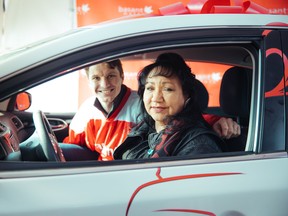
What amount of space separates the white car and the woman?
20 cm

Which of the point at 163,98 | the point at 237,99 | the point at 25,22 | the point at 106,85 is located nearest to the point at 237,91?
the point at 237,99

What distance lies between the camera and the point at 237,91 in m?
1.64

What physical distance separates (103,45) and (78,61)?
0.32ft

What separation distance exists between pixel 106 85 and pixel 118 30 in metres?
0.79

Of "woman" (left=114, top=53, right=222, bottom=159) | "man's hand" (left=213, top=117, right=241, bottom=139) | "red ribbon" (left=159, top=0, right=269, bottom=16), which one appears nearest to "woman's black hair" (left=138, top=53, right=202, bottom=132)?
"woman" (left=114, top=53, right=222, bottom=159)

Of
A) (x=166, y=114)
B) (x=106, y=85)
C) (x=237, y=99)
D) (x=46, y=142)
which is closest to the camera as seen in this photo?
(x=46, y=142)

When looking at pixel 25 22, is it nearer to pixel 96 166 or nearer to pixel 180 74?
pixel 180 74

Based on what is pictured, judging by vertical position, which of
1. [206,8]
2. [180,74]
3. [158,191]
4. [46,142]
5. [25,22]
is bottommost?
[158,191]

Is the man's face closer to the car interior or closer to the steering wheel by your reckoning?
the car interior

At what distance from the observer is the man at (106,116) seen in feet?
6.28

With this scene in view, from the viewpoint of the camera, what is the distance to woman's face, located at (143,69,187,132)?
174cm

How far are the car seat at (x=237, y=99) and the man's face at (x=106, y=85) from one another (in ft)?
1.87

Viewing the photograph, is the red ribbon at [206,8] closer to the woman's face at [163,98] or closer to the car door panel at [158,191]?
the woman's face at [163,98]

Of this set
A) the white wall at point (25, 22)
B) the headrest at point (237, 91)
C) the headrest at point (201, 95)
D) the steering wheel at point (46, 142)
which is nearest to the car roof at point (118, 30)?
the headrest at point (237, 91)
